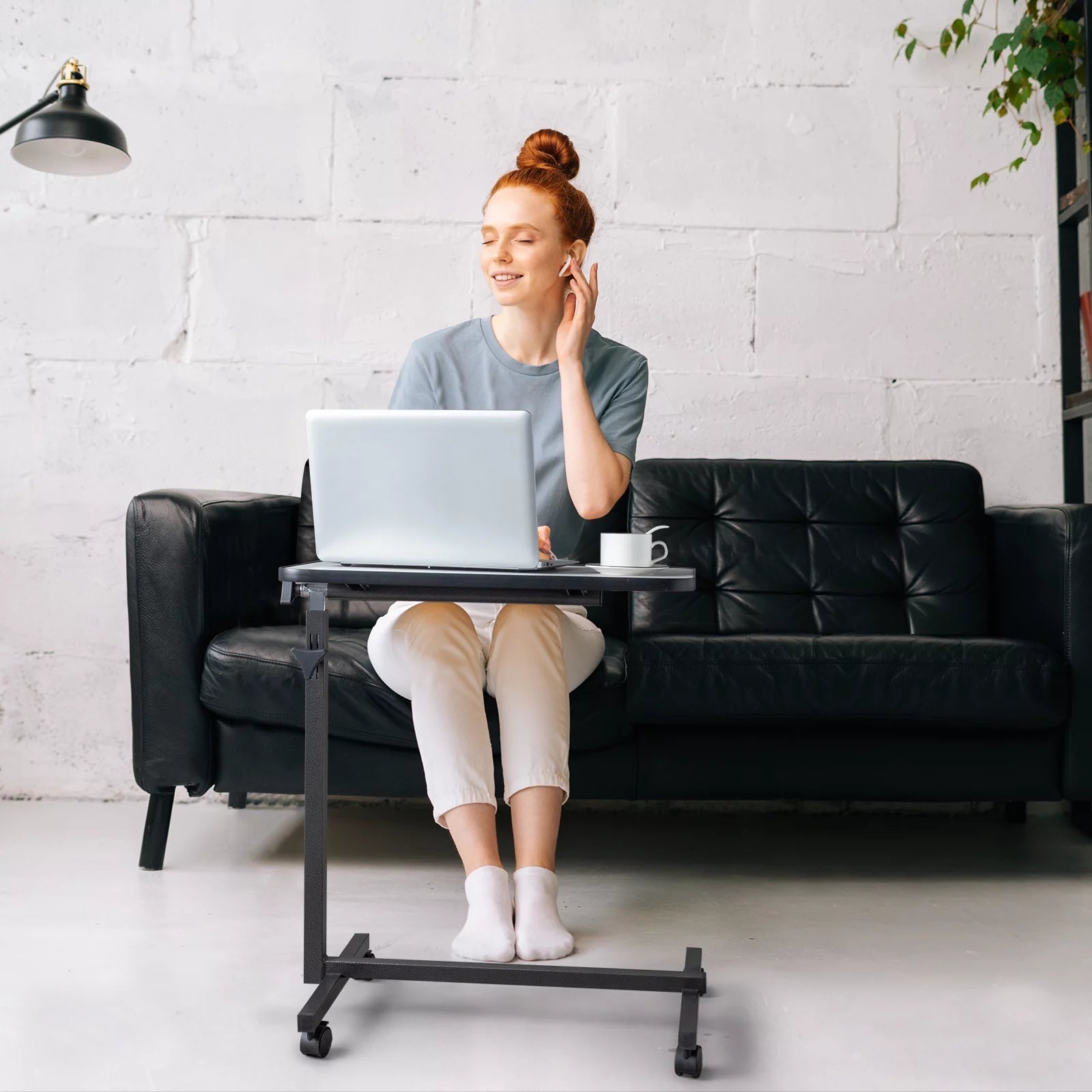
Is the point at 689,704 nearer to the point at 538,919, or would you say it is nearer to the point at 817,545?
the point at 538,919

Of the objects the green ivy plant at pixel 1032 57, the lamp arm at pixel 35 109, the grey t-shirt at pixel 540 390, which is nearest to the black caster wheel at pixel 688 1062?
the grey t-shirt at pixel 540 390

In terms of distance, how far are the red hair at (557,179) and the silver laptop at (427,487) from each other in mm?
721

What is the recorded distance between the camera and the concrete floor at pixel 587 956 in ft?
4.27

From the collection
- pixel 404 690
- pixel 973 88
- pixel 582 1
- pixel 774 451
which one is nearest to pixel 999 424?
pixel 774 451

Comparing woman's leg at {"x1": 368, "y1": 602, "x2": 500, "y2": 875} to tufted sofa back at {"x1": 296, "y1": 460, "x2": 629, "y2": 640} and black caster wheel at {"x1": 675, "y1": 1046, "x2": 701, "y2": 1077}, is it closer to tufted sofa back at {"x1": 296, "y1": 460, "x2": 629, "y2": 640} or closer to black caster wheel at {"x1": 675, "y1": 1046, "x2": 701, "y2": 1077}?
black caster wheel at {"x1": 675, "y1": 1046, "x2": 701, "y2": 1077}

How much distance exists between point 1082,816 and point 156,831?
6.23 feet

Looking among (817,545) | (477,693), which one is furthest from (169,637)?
(817,545)

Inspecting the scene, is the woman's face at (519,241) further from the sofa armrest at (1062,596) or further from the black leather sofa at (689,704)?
the sofa armrest at (1062,596)

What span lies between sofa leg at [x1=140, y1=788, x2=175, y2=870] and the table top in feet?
3.41

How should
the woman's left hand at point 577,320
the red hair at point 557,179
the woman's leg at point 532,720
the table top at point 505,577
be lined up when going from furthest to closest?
→ the red hair at point 557,179 < the woman's left hand at point 577,320 < the woman's leg at point 532,720 < the table top at point 505,577

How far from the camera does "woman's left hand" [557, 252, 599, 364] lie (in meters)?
1.72

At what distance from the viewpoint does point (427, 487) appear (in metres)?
1.25

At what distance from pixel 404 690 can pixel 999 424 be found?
5.74 feet

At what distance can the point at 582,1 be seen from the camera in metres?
2.82
